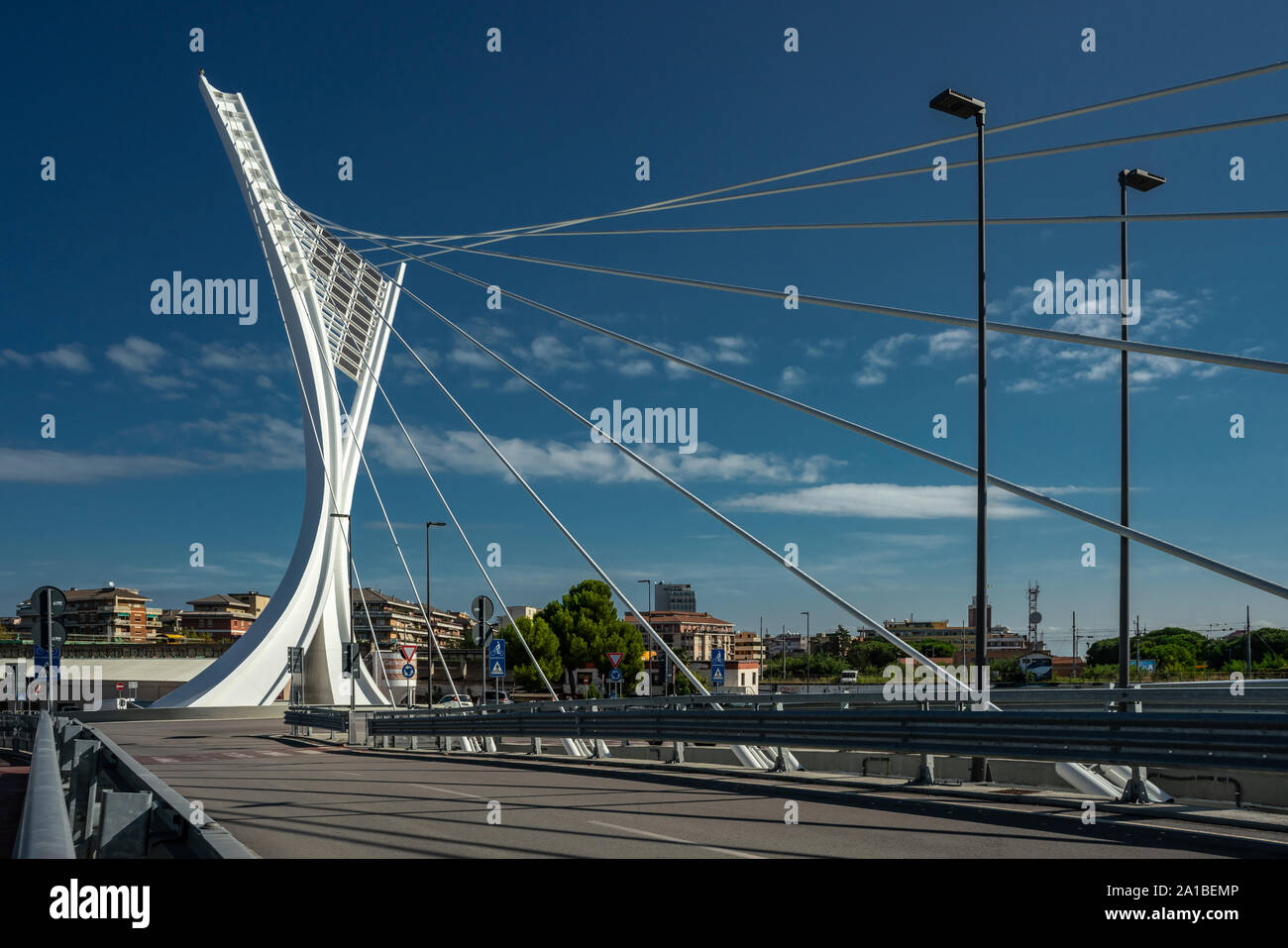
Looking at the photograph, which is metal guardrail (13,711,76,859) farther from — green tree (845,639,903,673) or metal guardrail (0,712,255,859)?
green tree (845,639,903,673)

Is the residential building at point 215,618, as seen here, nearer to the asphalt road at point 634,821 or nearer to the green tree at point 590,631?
the green tree at point 590,631

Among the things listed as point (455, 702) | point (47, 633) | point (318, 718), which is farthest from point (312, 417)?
point (47, 633)

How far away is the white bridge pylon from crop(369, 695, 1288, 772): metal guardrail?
26.3m

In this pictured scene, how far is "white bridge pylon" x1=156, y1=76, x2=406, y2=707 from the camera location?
4100 centimetres

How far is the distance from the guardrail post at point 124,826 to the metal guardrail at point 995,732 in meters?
7.96

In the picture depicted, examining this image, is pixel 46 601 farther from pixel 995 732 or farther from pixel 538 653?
pixel 538 653

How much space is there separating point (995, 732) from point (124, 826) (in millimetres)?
8678

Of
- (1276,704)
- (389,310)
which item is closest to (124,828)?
(1276,704)

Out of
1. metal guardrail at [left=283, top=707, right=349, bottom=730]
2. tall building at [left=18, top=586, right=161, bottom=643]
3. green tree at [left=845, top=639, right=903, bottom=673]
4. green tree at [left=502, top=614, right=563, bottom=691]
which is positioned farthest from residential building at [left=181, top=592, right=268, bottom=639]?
metal guardrail at [left=283, top=707, right=349, bottom=730]

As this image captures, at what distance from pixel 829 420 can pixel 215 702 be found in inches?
1323

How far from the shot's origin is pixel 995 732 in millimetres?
11266
